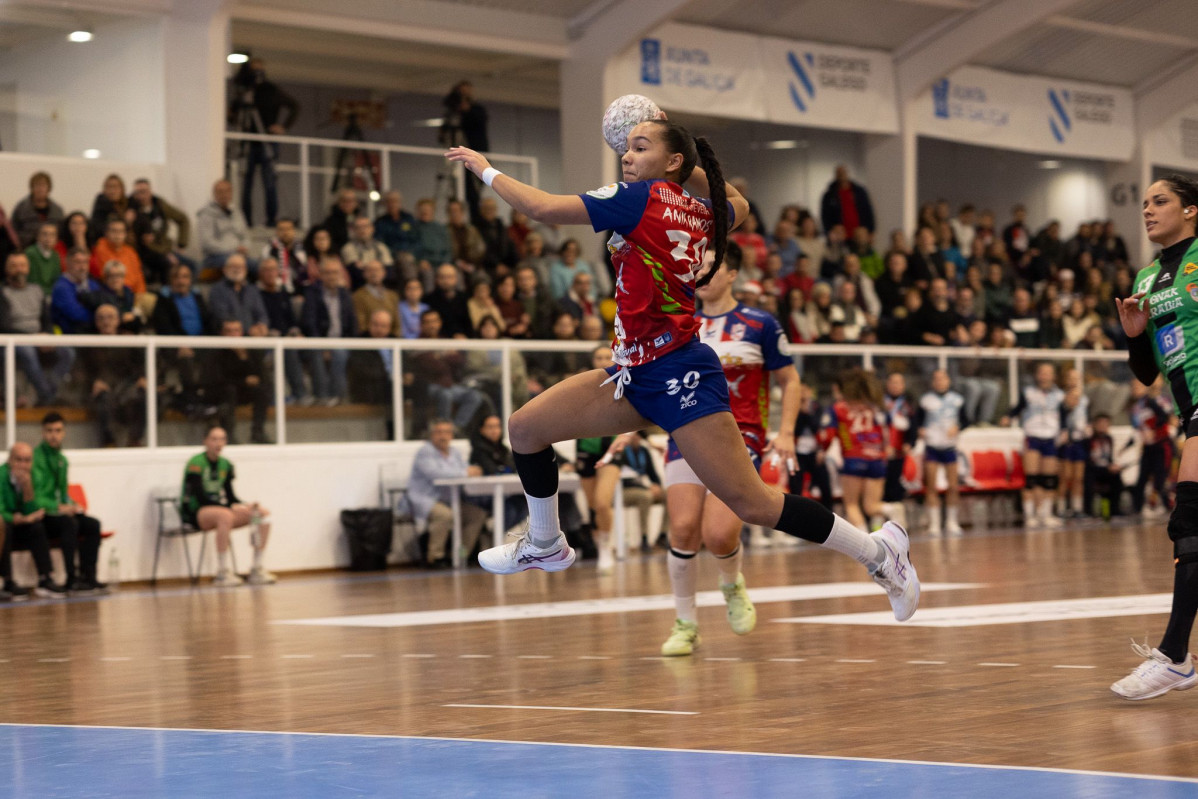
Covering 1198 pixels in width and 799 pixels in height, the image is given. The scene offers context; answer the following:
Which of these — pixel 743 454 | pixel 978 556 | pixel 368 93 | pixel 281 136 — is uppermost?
pixel 368 93

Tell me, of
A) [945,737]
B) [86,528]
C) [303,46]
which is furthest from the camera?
[303,46]

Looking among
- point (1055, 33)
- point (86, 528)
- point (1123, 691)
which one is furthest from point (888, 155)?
point (1123, 691)

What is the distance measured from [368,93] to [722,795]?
2142 cm

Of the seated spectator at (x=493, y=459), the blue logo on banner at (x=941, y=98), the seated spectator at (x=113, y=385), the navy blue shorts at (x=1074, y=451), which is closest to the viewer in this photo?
the seated spectator at (x=113, y=385)

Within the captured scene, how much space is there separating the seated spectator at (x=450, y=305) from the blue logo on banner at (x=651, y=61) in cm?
552

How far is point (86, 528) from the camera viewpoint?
43.1ft

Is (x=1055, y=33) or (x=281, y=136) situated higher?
(x=1055, y=33)

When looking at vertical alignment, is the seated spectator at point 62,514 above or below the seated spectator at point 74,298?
below

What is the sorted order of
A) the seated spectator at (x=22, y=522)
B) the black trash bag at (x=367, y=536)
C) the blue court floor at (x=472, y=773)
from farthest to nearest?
the black trash bag at (x=367, y=536), the seated spectator at (x=22, y=522), the blue court floor at (x=472, y=773)

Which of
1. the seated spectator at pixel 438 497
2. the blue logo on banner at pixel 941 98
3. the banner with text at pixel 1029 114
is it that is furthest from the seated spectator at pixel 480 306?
the blue logo on banner at pixel 941 98

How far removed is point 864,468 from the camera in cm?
1645

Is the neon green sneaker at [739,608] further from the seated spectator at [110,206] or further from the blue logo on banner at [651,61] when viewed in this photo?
the blue logo on banner at [651,61]

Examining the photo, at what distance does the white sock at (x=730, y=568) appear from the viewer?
7.60 m

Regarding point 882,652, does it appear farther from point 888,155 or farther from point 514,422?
point 888,155
